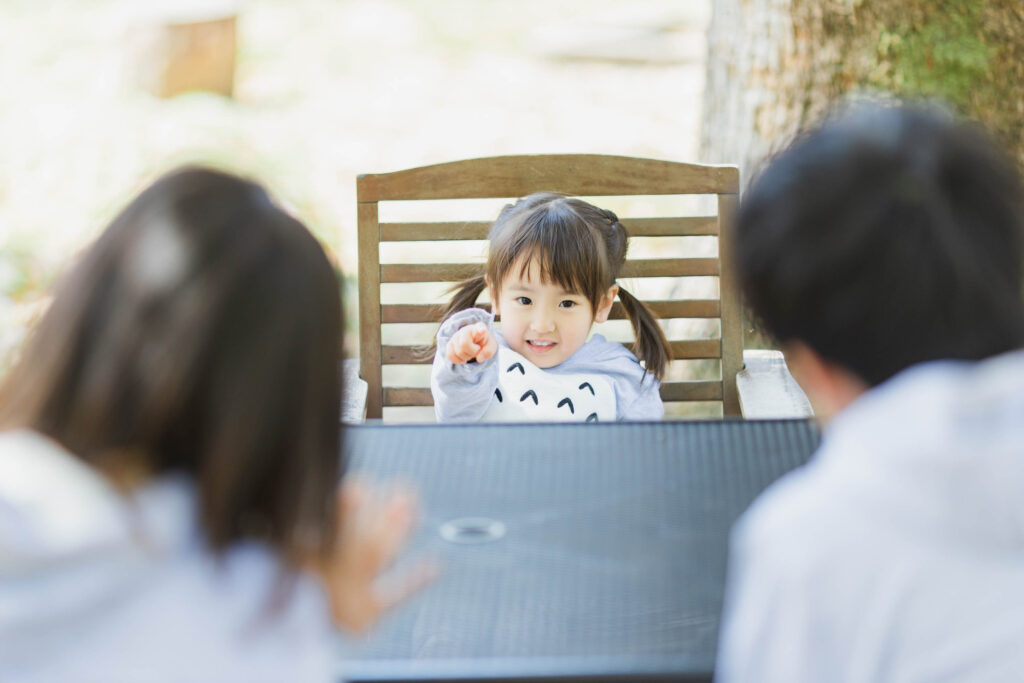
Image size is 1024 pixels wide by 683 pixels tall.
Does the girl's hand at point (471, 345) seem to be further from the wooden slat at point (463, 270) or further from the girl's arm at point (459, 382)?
the wooden slat at point (463, 270)

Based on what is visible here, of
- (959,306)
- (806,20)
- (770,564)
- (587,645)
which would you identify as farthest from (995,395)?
(806,20)

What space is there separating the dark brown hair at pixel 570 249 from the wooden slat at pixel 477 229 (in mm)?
105

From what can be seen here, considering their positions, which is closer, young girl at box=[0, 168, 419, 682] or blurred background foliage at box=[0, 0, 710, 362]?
young girl at box=[0, 168, 419, 682]

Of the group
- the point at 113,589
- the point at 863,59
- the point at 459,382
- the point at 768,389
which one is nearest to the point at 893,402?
the point at 113,589

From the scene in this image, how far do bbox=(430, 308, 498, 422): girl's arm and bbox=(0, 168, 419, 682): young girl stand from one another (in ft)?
4.09

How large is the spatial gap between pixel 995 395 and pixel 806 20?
2.51 m

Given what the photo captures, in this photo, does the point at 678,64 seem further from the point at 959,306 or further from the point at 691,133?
the point at 959,306

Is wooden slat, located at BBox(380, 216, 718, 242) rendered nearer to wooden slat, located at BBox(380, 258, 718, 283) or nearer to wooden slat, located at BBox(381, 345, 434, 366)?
wooden slat, located at BBox(380, 258, 718, 283)

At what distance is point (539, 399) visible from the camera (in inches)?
92.0

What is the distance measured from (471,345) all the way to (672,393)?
64cm

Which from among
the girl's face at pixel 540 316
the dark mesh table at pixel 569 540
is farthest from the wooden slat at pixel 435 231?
the dark mesh table at pixel 569 540

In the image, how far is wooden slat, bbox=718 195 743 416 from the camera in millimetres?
2490

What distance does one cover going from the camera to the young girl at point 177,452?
2.75ft

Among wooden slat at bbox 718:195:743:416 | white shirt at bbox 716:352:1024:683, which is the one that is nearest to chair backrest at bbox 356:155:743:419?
wooden slat at bbox 718:195:743:416
